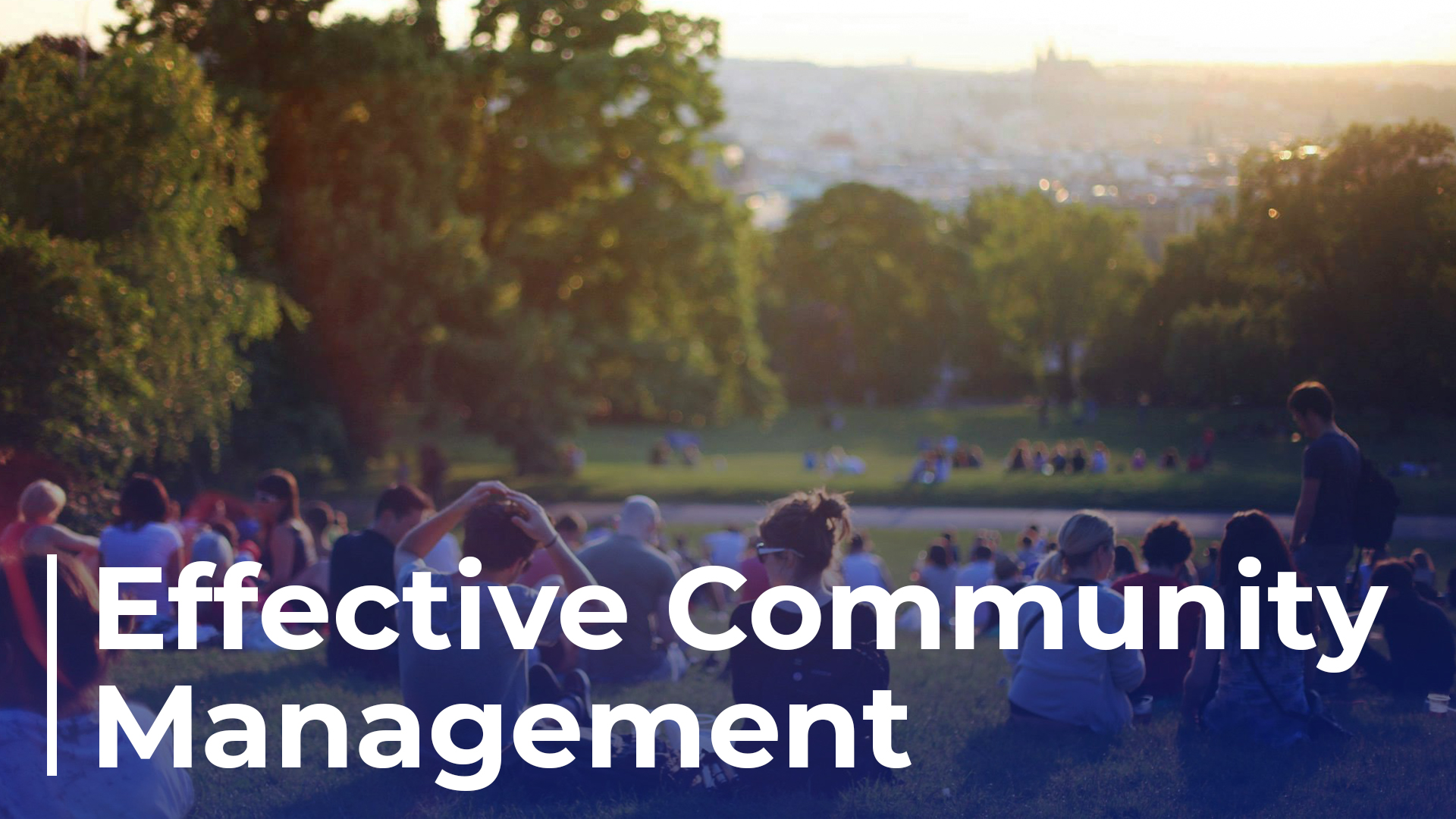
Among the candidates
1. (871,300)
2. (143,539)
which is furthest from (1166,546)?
(871,300)

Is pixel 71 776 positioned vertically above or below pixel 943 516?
above

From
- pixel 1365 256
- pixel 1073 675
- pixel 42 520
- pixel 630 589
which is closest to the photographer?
pixel 1073 675

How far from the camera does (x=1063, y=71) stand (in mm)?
27281

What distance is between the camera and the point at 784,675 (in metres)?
5.87

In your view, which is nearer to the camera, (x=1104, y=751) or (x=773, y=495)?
(x=1104, y=751)

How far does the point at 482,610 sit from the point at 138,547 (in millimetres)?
4552

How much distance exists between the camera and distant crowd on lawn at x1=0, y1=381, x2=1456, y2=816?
5.24 metres

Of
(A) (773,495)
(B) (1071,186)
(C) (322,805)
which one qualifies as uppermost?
(B) (1071,186)

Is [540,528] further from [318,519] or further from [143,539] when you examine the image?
[318,519]

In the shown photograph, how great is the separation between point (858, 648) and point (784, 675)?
1.20 feet

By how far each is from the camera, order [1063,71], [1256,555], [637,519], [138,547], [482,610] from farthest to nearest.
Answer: [1063,71] → [138,547] → [637,519] → [1256,555] → [482,610]

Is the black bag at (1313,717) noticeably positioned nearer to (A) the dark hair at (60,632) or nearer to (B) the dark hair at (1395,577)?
(B) the dark hair at (1395,577)

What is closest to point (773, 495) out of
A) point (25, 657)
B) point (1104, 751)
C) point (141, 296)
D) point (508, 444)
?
point (508, 444)

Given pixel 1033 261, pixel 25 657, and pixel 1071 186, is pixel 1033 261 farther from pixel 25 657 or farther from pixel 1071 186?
pixel 25 657
